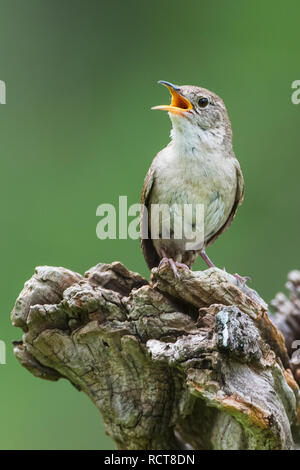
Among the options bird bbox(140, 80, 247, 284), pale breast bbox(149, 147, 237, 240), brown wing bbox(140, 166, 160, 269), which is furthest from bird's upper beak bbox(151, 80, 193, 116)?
brown wing bbox(140, 166, 160, 269)

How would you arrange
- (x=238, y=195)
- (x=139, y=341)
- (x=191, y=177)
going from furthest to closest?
(x=238, y=195)
(x=191, y=177)
(x=139, y=341)

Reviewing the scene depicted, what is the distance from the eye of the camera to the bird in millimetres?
4117

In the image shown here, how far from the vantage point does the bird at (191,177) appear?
4.12m

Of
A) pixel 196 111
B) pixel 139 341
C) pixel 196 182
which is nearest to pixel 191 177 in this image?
pixel 196 182

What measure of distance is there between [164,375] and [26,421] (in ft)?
9.00

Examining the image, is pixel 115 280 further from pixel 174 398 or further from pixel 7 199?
pixel 7 199

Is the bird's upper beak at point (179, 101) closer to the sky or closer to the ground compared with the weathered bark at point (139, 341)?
closer to the sky

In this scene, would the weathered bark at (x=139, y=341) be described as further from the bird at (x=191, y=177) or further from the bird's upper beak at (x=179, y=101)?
the bird's upper beak at (x=179, y=101)

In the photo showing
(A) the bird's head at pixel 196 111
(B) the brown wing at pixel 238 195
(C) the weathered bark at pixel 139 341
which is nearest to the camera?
(C) the weathered bark at pixel 139 341

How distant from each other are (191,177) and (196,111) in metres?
0.41

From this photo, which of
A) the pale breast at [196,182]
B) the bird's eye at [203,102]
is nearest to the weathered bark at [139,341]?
the pale breast at [196,182]

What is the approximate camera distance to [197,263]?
17.7 feet

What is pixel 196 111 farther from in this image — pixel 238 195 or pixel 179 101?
pixel 238 195

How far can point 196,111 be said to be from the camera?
14.0 ft
